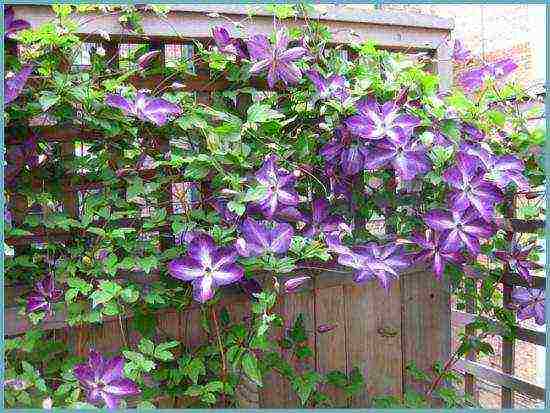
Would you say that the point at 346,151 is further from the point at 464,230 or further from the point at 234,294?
the point at 234,294

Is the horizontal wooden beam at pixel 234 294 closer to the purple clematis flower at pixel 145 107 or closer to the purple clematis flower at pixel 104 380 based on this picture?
the purple clematis flower at pixel 104 380

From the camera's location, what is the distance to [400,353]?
1780 mm

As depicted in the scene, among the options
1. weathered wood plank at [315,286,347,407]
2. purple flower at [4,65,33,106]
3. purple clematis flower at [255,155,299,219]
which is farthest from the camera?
weathered wood plank at [315,286,347,407]

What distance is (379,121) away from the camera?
4.07ft

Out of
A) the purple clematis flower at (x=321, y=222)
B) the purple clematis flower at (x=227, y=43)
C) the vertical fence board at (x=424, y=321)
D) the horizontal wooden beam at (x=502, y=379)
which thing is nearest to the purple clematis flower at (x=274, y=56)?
the purple clematis flower at (x=227, y=43)

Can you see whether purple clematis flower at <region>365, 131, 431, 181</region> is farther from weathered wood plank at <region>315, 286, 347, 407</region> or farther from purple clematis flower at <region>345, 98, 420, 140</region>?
weathered wood plank at <region>315, 286, 347, 407</region>

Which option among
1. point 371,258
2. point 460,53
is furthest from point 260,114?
point 460,53

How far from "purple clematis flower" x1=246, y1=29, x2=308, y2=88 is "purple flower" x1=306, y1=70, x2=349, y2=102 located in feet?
0.18

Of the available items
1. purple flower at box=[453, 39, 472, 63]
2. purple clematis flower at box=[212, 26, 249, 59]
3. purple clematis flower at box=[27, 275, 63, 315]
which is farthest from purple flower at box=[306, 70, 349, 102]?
purple clematis flower at box=[27, 275, 63, 315]

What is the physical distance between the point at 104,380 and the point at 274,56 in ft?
2.32

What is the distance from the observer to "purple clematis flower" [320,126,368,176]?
1.29 meters

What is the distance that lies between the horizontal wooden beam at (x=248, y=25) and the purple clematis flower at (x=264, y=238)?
0.46 meters

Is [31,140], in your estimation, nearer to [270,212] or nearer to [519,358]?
[270,212]

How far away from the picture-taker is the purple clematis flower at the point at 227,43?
1.28 m
